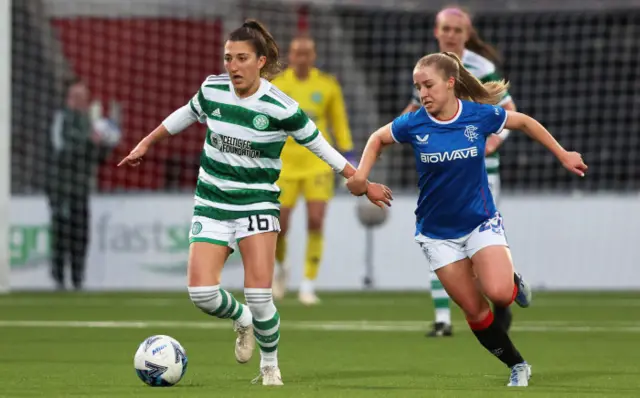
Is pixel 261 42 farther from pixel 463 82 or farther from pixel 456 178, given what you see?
pixel 456 178

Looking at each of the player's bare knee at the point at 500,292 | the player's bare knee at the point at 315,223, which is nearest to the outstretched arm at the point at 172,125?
the player's bare knee at the point at 500,292

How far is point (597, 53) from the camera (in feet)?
61.2

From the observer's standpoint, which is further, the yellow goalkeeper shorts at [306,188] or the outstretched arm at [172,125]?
the yellow goalkeeper shorts at [306,188]

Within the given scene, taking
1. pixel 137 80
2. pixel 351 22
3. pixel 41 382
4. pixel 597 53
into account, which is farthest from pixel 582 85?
pixel 41 382

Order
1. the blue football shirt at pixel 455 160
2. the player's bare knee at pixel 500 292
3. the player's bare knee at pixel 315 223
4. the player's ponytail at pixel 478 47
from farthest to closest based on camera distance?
1. the player's bare knee at pixel 315 223
2. the player's ponytail at pixel 478 47
3. the blue football shirt at pixel 455 160
4. the player's bare knee at pixel 500 292

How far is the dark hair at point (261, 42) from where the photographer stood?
7320 millimetres

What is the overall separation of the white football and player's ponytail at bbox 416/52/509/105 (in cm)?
196

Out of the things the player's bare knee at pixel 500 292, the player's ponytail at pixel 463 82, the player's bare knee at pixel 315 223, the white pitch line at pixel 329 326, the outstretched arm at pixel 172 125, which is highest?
the player's ponytail at pixel 463 82

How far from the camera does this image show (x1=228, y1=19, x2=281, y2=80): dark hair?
732cm

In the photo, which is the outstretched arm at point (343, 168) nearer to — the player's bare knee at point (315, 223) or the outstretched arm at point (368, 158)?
the outstretched arm at point (368, 158)

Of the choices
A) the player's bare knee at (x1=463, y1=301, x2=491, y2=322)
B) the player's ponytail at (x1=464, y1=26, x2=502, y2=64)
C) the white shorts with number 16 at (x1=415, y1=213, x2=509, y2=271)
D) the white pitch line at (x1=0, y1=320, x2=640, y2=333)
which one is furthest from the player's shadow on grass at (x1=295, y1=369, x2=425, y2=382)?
the player's ponytail at (x1=464, y1=26, x2=502, y2=64)

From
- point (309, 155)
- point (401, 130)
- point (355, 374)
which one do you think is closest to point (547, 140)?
point (401, 130)

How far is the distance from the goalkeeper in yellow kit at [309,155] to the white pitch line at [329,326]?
72.9 inches

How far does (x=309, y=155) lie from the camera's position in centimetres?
1295
